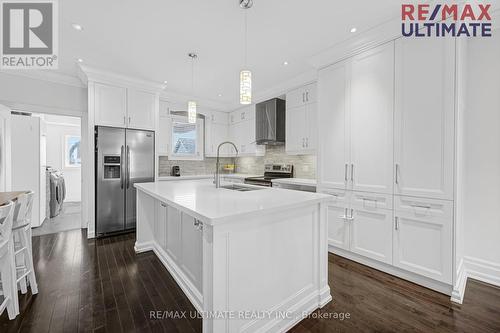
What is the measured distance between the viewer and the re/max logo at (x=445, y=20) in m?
1.97

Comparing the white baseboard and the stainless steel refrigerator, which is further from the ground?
the stainless steel refrigerator

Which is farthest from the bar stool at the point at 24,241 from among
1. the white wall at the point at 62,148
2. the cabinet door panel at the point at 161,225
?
the white wall at the point at 62,148

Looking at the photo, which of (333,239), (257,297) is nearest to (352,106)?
(333,239)

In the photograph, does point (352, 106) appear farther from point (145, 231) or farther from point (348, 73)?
point (145, 231)

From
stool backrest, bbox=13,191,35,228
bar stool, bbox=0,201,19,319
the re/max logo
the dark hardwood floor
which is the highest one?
the re/max logo

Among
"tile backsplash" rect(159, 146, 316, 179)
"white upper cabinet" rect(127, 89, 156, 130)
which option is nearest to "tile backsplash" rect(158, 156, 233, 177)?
"tile backsplash" rect(159, 146, 316, 179)

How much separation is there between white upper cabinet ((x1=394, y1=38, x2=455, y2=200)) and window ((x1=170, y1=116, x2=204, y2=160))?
4.28 metres

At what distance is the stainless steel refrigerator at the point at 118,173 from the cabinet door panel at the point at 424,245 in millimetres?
3964

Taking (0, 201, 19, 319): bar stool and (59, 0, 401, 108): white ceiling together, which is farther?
Answer: (59, 0, 401, 108): white ceiling

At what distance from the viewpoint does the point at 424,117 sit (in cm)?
214

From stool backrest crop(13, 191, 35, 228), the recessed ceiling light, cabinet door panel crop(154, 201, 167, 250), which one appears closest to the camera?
stool backrest crop(13, 191, 35, 228)

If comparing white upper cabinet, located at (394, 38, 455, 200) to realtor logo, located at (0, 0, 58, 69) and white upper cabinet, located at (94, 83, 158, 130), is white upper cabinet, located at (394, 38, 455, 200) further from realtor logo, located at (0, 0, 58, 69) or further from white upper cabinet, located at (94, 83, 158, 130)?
white upper cabinet, located at (94, 83, 158, 130)

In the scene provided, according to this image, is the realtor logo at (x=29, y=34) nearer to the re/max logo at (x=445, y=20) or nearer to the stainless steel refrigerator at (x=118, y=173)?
the stainless steel refrigerator at (x=118, y=173)

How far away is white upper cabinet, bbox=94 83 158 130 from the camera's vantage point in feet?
11.9
